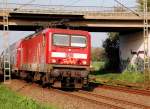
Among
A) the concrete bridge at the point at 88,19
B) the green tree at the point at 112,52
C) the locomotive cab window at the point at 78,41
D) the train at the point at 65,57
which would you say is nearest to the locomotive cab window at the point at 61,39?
the train at the point at 65,57

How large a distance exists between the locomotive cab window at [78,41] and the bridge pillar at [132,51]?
1981cm

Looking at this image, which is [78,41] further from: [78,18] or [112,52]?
[112,52]

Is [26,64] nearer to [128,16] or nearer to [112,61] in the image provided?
[128,16]

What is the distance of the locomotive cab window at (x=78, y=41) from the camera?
25.3 m

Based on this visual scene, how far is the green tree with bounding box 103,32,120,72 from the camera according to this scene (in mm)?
58594

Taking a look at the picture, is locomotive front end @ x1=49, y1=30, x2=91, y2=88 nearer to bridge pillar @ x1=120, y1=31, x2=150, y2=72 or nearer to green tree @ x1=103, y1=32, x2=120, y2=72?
bridge pillar @ x1=120, y1=31, x2=150, y2=72

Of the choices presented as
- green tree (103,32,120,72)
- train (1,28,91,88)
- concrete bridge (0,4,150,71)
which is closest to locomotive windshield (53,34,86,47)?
train (1,28,91,88)

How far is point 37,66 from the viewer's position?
2762 cm

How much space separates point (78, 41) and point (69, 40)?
0.50m

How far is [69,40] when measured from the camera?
2523 centimetres

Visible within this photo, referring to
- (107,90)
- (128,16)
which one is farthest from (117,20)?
(107,90)

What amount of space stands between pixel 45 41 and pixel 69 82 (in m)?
2.64

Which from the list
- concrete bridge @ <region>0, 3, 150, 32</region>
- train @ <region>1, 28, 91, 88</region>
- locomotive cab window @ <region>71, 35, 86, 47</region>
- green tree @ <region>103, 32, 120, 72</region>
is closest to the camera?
train @ <region>1, 28, 91, 88</region>

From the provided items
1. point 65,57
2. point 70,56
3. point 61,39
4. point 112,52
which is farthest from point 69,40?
point 112,52
